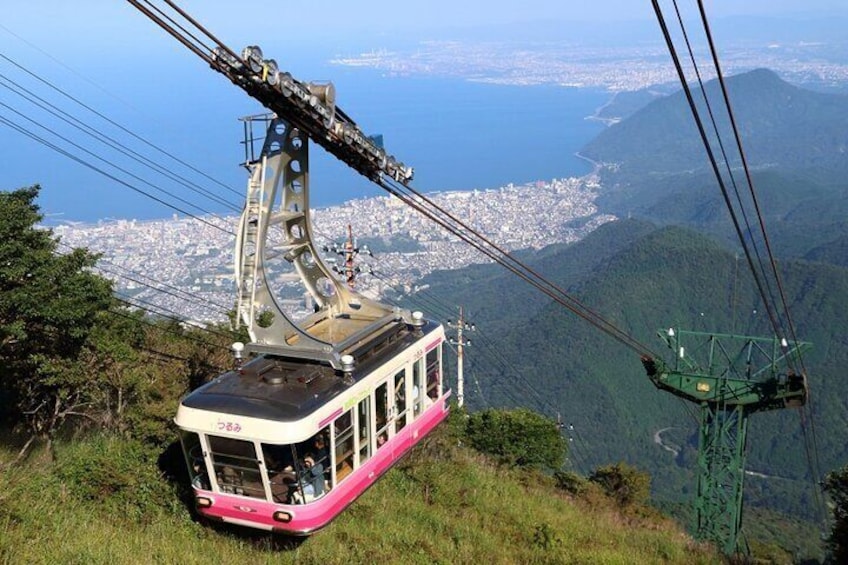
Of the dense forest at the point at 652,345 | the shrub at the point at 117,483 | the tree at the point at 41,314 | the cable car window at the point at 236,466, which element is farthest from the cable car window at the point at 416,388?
the dense forest at the point at 652,345

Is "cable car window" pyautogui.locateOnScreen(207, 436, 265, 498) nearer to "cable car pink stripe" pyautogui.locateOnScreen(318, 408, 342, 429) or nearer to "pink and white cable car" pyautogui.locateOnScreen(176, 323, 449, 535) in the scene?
"pink and white cable car" pyautogui.locateOnScreen(176, 323, 449, 535)

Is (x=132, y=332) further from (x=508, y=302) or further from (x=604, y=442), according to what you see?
(x=508, y=302)

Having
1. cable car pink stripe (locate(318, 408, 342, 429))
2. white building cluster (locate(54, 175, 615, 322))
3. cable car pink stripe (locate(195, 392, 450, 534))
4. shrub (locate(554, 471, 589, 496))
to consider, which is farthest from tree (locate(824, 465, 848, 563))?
white building cluster (locate(54, 175, 615, 322))

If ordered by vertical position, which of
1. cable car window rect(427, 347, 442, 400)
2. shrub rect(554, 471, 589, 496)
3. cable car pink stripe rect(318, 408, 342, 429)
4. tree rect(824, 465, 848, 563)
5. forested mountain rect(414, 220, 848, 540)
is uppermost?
cable car pink stripe rect(318, 408, 342, 429)

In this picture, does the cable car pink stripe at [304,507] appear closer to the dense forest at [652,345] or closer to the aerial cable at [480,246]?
the aerial cable at [480,246]

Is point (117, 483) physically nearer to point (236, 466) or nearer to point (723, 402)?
point (236, 466)

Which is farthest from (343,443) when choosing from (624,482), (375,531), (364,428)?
(624,482)

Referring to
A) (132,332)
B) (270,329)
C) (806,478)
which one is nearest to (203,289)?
(806,478)
